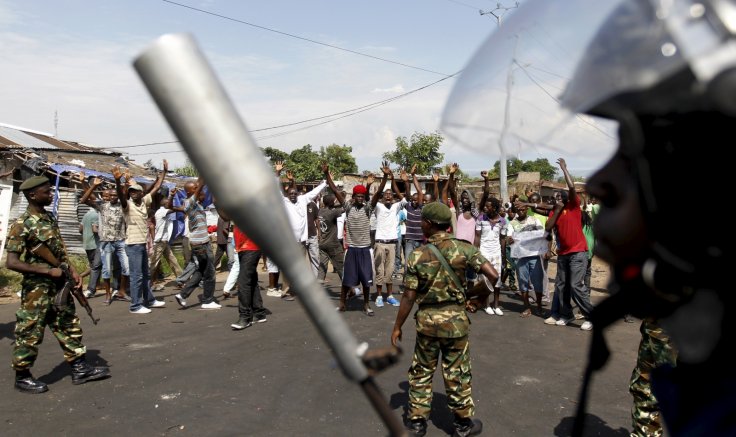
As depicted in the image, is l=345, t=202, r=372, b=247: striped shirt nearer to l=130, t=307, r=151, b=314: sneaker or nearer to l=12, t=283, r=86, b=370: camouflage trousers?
l=130, t=307, r=151, b=314: sneaker

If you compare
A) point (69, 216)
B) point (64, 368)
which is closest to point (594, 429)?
point (64, 368)

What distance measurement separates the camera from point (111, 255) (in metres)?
9.71

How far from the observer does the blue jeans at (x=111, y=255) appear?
951 cm

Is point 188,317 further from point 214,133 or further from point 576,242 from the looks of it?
point 214,133

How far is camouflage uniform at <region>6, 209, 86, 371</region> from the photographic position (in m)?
5.29

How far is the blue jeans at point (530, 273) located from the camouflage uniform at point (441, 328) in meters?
4.67

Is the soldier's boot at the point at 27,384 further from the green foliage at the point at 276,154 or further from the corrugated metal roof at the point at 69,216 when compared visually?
the green foliage at the point at 276,154

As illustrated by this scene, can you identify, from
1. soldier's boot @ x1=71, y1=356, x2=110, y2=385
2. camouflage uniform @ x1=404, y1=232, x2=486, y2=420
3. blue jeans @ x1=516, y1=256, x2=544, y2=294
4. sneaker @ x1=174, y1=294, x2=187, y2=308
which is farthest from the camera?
sneaker @ x1=174, y1=294, x2=187, y2=308

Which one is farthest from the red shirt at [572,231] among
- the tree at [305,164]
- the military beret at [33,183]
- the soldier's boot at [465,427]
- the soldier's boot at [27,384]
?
the tree at [305,164]

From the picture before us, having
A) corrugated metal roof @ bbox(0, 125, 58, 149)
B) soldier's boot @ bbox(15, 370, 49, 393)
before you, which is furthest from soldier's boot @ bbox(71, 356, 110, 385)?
corrugated metal roof @ bbox(0, 125, 58, 149)

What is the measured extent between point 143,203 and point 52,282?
4.33 m

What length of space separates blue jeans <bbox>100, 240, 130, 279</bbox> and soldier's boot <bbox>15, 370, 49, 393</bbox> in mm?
4251

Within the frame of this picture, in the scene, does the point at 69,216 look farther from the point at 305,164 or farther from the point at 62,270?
the point at 305,164

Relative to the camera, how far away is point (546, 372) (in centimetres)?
600
